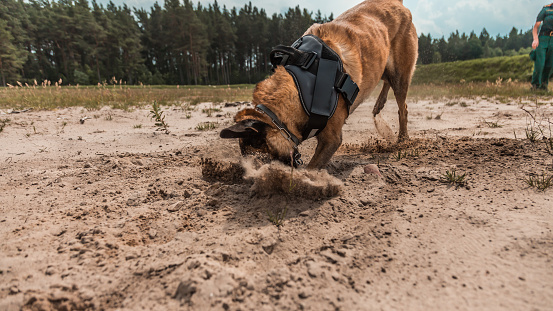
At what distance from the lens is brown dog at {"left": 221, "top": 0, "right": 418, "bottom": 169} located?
2.46 meters

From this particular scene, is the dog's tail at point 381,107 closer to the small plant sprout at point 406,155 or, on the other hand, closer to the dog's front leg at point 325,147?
the small plant sprout at point 406,155

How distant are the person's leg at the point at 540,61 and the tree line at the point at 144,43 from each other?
4576 cm

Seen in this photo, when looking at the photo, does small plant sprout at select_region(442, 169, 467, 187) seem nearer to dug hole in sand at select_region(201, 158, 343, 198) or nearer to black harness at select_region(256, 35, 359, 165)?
dug hole in sand at select_region(201, 158, 343, 198)

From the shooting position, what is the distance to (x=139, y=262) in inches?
58.6

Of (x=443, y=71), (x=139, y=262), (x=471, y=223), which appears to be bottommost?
(x=139, y=262)

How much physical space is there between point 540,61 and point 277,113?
12.5m

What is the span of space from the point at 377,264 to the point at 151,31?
72.1 meters

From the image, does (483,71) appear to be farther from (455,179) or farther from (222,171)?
(222,171)

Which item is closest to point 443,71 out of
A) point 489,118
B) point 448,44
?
point 489,118

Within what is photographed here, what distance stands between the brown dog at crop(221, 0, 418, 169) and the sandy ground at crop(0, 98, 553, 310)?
1.59 feet

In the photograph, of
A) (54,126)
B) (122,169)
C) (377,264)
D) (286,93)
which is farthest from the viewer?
(54,126)

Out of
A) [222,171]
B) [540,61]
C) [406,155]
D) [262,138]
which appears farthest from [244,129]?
[540,61]

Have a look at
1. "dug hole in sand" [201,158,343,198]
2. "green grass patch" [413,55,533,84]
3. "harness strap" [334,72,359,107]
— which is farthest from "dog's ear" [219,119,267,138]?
"green grass patch" [413,55,533,84]

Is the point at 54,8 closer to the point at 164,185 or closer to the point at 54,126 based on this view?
the point at 54,126
